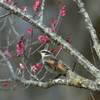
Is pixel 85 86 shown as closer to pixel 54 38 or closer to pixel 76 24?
pixel 54 38

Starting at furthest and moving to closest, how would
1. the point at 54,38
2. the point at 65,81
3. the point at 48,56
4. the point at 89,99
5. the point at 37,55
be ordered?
the point at 37,55, the point at 89,99, the point at 48,56, the point at 54,38, the point at 65,81

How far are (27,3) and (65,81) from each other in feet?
36.8

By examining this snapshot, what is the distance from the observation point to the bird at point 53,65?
4.55m

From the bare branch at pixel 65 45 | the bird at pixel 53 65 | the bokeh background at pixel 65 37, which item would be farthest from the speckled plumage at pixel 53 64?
the bokeh background at pixel 65 37

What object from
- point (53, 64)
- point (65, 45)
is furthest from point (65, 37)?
point (65, 45)

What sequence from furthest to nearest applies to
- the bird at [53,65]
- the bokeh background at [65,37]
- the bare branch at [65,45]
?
the bokeh background at [65,37] < the bird at [53,65] < the bare branch at [65,45]

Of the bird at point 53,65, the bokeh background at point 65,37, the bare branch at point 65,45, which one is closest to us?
the bare branch at point 65,45

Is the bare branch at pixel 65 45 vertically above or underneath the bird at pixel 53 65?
above

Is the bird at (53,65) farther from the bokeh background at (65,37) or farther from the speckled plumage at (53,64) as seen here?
the bokeh background at (65,37)

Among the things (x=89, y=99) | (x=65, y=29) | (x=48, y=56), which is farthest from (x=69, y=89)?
(x=48, y=56)

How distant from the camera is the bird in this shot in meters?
4.55

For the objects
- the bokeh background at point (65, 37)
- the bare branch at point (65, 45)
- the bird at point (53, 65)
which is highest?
the bare branch at point (65, 45)

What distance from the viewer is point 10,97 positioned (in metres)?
13.6

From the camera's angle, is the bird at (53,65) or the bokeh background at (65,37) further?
the bokeh background at (65,37)
